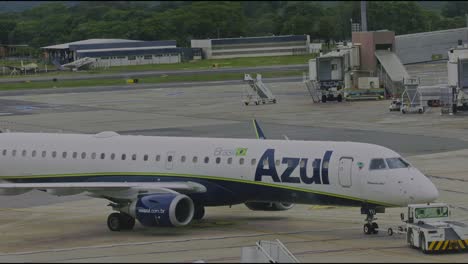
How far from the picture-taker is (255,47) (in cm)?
19525

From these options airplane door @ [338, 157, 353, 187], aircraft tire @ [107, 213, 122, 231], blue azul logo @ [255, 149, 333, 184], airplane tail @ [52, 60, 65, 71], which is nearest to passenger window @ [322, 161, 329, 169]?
blue azul logo @ [255, 149, 333, 184]

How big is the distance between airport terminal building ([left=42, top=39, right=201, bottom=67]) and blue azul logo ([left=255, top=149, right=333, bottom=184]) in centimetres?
15319

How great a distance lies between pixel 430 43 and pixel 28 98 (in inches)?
2006

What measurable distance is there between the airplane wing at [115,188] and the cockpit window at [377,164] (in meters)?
6.53

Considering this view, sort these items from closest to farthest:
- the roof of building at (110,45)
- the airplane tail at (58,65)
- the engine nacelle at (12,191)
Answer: the engine nacelle at (12,191) < the airplane tail at (58,65) < the roof of building at (110,45)

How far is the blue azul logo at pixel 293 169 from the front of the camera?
3547cm

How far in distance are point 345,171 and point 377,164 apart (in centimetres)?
110

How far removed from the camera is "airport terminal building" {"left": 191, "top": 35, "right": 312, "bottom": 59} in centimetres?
19375

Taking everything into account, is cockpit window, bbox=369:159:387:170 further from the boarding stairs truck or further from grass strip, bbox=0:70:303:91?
grass strip, bbox=0:70:303:91

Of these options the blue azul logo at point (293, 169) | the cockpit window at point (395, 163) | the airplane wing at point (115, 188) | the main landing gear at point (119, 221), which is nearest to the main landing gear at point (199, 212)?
the airplane wing at point (115, 188)

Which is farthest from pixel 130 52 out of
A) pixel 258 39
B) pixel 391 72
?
pixel 391 72

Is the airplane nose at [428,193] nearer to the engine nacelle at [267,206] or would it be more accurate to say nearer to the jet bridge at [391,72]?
the engine nacelle at [267,206]

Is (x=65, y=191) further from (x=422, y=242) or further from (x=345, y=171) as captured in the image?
(x=422, y=242)

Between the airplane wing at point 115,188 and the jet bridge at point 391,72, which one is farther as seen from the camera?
the jet bridge at point 391,72
